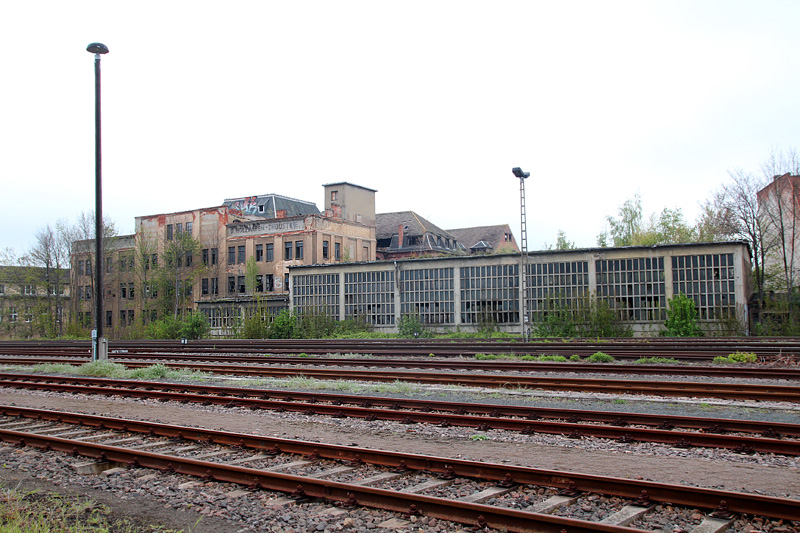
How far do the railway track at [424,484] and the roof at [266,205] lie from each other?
186ft

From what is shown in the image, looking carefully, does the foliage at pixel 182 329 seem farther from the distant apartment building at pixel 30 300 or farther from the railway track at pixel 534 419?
the railway track at pixel 534 419

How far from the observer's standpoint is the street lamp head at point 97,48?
18922mm

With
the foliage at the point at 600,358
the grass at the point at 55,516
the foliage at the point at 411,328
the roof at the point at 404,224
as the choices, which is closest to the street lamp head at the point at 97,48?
the grass at the point at 55,516

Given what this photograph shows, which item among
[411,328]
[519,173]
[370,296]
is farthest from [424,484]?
[370,296]

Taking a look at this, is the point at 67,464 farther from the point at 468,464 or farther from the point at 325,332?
the point at 325,332

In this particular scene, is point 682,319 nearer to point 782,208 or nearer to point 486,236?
point 782,208

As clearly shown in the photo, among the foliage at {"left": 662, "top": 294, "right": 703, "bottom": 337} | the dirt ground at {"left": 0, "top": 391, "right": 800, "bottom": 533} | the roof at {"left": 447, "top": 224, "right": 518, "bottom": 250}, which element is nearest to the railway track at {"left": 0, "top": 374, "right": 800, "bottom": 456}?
the dirt ground at {"left": 0, "top": 391, "right": 800, "bottom": 533}

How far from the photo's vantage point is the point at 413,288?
1585 inches

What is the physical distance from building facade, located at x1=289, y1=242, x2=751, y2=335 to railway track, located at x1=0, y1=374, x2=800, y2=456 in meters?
17.8

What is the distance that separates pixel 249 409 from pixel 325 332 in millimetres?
27162

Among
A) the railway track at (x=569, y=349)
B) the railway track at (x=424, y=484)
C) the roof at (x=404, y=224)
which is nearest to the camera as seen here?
the railway track at (x=424, y=484)

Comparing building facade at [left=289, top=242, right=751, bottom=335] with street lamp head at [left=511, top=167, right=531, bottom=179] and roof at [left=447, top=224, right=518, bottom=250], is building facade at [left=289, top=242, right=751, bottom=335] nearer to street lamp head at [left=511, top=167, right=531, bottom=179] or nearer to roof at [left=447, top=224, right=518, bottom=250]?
street lamp head at [left=511, top=167, right=531, bottom=179]

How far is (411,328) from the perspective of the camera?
37.9 meters

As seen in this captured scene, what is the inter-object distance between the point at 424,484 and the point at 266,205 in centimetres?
6228
